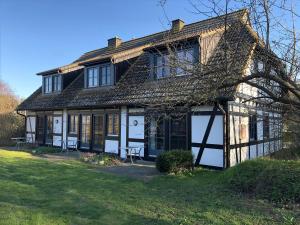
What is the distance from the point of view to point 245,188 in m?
9.20

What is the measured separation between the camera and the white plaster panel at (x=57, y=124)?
21.7 meters

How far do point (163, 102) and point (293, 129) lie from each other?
13.5 ft

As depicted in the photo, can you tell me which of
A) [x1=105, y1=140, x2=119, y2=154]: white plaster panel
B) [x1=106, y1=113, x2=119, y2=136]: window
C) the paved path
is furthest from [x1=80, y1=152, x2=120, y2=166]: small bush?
[x1=106, y1=113, x2=119, y2=136]: window

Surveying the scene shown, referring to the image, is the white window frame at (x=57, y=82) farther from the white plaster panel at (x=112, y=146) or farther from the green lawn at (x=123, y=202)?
the green lawn at (x=123, y=202)

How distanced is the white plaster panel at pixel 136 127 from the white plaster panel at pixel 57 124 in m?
6.94

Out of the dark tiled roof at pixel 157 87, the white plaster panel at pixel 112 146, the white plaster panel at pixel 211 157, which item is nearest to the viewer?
the dark tiled roof at pixel 157 87

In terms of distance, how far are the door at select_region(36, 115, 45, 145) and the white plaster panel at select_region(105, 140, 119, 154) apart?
7375mm

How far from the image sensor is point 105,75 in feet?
61.5

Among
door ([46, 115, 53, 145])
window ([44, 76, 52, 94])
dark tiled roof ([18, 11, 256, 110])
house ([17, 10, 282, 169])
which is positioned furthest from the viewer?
window ([44, 76, 52, 94])

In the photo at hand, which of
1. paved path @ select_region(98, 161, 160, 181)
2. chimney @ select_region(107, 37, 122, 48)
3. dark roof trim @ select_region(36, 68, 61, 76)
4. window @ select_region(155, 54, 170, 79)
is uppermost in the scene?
chimney @ select_region(107, 37, 122, 48)

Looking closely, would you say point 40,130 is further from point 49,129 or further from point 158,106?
point 158,106

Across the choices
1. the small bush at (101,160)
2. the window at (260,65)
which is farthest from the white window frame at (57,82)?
the window at (260,65)

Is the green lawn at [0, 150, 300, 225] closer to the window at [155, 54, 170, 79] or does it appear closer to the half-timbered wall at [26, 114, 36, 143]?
the window at [155, 54, 170, 79]

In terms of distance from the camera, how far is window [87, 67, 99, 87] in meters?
19.3
